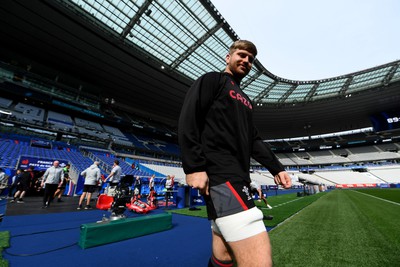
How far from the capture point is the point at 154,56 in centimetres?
2275

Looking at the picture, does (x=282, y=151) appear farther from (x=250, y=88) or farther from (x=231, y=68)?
(x=231, y=68)

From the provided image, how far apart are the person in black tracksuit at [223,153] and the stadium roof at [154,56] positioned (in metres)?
19.7

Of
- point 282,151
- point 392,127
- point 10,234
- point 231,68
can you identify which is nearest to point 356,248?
point 231,68

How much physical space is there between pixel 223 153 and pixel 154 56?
2404 cm

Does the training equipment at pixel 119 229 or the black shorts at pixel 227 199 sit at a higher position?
the black shorts at pixel 227 199

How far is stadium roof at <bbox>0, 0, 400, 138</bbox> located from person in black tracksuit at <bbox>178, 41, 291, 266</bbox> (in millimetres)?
19665

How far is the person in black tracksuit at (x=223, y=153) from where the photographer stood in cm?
107

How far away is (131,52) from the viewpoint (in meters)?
21.1

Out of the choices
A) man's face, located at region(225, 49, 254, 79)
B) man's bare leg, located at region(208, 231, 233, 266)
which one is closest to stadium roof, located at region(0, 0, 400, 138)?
man's face, located at region(225, 49, 254, 79)

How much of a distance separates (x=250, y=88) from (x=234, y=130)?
3077cm

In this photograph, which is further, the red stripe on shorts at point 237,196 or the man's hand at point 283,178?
the man's hand at point 283,178

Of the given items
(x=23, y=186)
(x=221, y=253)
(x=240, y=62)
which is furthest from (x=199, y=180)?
(x=23, y=186)

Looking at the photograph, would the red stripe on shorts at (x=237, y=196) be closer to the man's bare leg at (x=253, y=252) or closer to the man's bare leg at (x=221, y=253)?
the man's bare leg at (x=253, y=252)

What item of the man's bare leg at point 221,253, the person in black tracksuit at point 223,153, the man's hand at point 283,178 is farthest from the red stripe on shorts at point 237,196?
the man's hand at point 283,178
